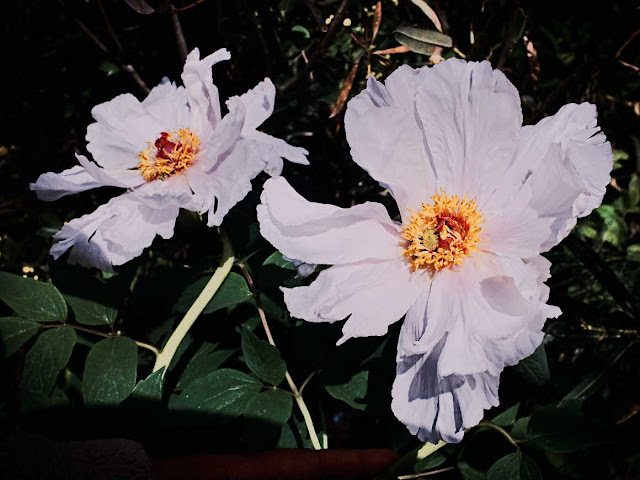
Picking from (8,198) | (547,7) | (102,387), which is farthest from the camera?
(8,198)

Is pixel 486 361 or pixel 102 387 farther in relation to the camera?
pixel 102 387

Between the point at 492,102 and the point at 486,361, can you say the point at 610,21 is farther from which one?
the point at 486,361

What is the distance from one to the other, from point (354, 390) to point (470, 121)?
0.43 meters

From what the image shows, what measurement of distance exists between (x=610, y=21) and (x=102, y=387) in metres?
1.40

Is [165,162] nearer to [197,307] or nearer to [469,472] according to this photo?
[197,307]

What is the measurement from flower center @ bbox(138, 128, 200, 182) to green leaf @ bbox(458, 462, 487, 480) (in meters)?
0.68

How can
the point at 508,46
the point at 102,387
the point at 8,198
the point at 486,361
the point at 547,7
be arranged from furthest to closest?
the point at 8,198 → the point at 547,7 → the point at 508,46 → the point at 102,387 → the point at 486,361

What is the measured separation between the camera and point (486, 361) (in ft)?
2.37

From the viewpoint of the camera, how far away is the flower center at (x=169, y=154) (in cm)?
102

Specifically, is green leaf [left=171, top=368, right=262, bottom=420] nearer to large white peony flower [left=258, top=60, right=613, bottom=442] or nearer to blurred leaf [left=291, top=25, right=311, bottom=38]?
large white peony flower [left=258, top=60, right=613, bottom=442]

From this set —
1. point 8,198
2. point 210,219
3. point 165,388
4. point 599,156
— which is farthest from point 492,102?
point 8,198

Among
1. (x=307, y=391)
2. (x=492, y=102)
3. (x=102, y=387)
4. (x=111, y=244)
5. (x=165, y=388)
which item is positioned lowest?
(x=307, y=391)

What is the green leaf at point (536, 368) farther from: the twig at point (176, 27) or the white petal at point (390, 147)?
the twig at point (176, 27)

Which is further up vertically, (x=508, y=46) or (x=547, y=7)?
(x=508, y=46)
